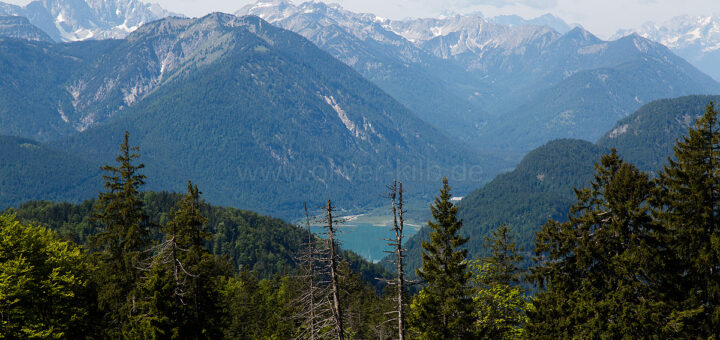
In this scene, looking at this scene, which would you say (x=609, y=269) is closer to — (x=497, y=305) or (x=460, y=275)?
(x=460, y=275)

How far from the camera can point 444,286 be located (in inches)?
1379

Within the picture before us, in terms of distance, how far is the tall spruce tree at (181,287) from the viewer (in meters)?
35.6

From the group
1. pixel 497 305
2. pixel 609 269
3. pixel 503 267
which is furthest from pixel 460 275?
pixel 503 267

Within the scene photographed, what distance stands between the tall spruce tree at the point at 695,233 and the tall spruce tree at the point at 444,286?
1119cm

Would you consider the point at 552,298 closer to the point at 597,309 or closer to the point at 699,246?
the point at 597,309

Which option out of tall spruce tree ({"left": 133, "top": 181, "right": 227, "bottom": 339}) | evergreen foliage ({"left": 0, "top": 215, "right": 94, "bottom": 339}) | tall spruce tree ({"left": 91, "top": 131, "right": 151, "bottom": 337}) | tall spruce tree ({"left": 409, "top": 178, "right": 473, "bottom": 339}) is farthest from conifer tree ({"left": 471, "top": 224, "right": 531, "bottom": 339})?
evergreen foliage ({"left": 0, "top": 215, "right": 94, "bottom": 339})

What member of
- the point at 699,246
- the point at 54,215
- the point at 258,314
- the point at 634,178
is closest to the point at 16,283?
the point at 634,178

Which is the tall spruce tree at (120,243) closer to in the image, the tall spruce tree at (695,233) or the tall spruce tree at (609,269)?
the tall spruce tree at (609,269)

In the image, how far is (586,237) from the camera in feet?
109

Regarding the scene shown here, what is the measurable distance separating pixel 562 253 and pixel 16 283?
33203mm

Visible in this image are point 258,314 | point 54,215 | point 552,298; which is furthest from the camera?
point 54,215

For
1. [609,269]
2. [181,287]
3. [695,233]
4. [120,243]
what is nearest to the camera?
[695,233]

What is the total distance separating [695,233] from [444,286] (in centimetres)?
1403

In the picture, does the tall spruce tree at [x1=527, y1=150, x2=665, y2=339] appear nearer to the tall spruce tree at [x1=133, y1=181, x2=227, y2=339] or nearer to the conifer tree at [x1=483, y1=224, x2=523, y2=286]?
the conifer tree at [x1=483, y1=224, x2=523, y2=286]
